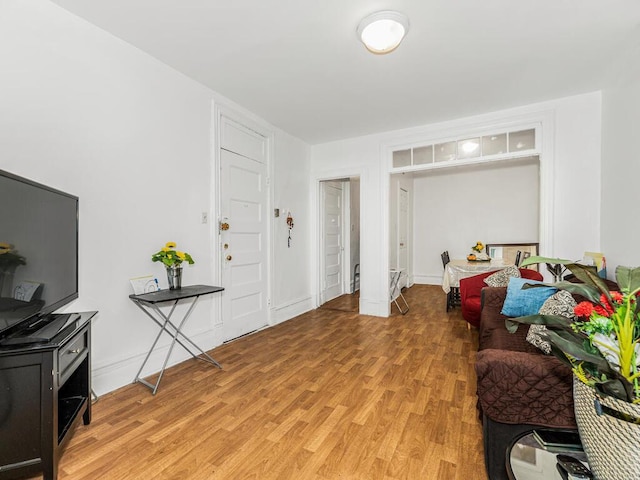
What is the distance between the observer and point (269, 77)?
2932 millimetres

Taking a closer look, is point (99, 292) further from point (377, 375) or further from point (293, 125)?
point (293, 125)

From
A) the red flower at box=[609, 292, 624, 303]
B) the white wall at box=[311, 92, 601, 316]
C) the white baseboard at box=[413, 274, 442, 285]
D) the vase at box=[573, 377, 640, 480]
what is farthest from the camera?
the white baseboard at box=[413, 274, 442, 285]

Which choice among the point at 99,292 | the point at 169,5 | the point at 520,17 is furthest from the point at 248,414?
the point at 520,17

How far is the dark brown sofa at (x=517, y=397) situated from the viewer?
134 centimetres

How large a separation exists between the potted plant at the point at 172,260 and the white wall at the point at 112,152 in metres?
0.11

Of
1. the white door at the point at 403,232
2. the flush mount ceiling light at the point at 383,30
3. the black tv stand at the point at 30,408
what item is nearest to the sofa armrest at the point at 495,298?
the flush mount ceiling light at the point at 383,30

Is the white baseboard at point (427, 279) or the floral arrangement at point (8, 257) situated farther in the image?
the white baseboard at point (427, 279)

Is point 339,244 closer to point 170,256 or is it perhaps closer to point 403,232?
point 403,232

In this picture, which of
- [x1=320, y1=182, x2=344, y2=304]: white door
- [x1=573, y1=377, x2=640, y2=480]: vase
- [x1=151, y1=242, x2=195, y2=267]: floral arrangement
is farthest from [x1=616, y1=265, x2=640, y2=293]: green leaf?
[x1=320, y1=182, x2=344, y2=304]: white door

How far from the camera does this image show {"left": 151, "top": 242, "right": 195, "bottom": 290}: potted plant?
255 cm

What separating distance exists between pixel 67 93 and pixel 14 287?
1460 millimetres

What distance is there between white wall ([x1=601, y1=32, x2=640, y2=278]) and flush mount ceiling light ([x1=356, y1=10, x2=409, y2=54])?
1.83m

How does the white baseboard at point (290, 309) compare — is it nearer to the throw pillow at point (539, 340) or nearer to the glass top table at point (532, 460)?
the throw pillow at point (539, 340)

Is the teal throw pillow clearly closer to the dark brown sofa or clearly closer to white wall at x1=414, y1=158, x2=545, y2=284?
the dark brown sofa
